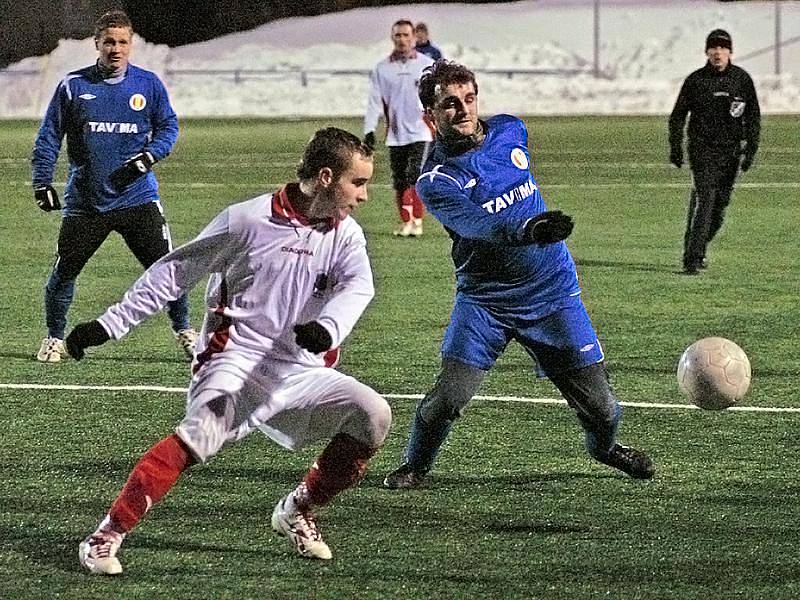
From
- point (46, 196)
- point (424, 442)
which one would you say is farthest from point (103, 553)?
point (46, 196)

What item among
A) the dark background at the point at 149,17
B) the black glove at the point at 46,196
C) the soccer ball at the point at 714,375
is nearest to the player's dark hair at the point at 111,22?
the black glove at the point at 46,196

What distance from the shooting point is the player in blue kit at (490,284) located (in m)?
6.44

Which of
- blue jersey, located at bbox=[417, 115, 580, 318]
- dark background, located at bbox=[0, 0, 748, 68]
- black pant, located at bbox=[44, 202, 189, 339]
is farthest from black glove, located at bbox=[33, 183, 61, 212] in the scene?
dark background, located at bbox=[0, 0, 748, 68]

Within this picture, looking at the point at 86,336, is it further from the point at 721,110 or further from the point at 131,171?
the point at 721,110

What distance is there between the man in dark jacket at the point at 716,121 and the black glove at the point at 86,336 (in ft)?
29.2

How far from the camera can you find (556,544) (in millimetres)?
6070

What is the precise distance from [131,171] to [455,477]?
3.48 metres

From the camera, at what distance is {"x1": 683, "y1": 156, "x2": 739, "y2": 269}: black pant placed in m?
13.6

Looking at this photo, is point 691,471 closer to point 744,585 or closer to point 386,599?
point 744,585

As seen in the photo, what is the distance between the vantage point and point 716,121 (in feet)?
44.3

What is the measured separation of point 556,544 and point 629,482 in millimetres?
1072

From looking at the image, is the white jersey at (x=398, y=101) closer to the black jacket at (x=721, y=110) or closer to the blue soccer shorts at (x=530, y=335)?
the black jacket at (x=721, y=110)

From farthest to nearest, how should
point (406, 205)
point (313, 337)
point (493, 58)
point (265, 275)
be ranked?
point (493, 58) < point (406, 205) < point (265, 275) < point (313, 337)

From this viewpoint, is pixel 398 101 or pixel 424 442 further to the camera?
pixel 398 101
